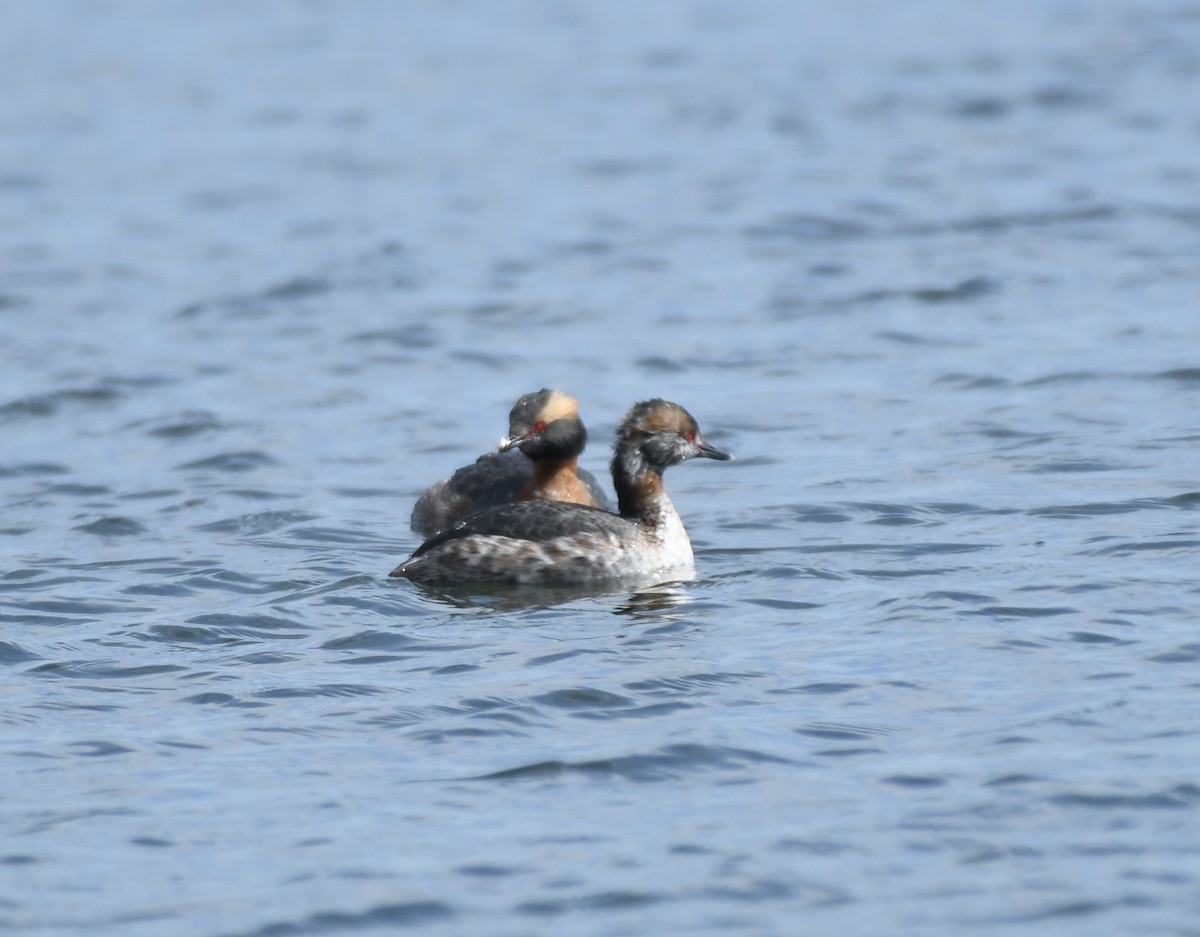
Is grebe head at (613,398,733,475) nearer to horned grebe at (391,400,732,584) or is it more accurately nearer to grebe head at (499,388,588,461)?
horned grebe at (391,400,732,584)

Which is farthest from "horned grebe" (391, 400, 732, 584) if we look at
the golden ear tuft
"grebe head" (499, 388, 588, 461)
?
the golden ear tuft

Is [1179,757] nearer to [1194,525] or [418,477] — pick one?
[1194,525]

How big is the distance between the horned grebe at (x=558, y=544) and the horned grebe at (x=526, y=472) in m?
0.66

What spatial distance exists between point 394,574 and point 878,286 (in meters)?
10.5

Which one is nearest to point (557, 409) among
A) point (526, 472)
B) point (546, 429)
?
point (546, 429)

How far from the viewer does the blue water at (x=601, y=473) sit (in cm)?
848

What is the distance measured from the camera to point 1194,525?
13391 millimetres

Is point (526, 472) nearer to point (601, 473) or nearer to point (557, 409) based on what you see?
point (557, 409)

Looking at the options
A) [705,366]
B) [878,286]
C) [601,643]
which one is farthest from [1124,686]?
[878,286]

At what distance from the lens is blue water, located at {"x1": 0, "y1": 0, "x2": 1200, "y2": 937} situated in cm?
848

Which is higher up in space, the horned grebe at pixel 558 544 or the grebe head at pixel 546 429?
the grebe head at pixel 546 429

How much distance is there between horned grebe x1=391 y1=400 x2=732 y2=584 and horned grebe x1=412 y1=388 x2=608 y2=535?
0.66 meters

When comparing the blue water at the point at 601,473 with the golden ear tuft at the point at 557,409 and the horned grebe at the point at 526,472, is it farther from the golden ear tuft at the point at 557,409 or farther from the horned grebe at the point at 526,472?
the golden ear tuft at the point at 557,409

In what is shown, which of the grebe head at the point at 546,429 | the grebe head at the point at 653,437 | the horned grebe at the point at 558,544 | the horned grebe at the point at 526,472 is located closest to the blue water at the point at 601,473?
the horned grebe at the point at 558,544
